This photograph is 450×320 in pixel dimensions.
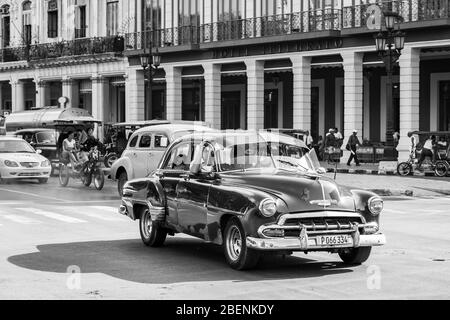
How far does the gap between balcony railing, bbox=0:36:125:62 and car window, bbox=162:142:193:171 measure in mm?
41867

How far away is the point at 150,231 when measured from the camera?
1360 cm

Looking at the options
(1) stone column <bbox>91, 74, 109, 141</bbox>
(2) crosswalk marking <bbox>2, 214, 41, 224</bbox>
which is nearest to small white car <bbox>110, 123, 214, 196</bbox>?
(2) crosswalk marking <bbox>2, 214, 41, 224</bbox>

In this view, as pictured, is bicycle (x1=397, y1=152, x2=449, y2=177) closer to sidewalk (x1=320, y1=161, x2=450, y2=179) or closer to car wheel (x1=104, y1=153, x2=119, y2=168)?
sidewalk (x1=320, y1=161, x2=450, y2=179)

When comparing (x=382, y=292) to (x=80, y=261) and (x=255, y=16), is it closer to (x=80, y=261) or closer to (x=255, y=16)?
(x=80, y=261)

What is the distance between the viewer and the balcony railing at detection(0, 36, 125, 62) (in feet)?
181

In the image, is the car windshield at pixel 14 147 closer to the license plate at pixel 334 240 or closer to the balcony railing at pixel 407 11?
the balcony railing at pixel 407 11

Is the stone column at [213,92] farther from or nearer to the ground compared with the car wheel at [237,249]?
farther from the ground

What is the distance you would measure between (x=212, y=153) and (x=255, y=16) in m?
34.2

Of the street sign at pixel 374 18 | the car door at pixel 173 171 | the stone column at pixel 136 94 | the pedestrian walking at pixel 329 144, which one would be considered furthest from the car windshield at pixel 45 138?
the car door at pixel 173 171

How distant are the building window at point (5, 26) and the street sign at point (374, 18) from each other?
1307 inches

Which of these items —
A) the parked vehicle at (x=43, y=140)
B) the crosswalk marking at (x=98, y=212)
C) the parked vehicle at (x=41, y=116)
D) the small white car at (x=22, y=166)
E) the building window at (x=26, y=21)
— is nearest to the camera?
the crosswalk marking at (x=98, y=212)

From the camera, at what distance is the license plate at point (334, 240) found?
1074cm
